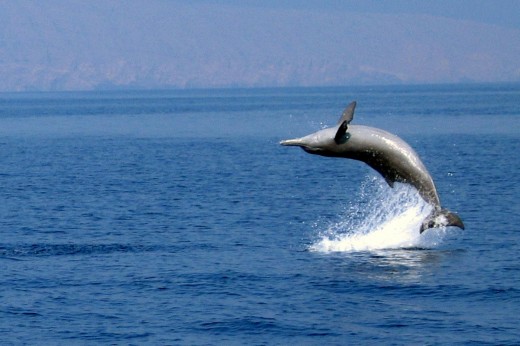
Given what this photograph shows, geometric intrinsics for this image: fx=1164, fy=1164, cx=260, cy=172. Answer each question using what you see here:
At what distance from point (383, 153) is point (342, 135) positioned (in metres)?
1.55

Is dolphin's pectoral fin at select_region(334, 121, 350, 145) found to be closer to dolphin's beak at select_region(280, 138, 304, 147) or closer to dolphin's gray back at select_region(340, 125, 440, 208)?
dolphin's gray back at select_region(340, 125, 440, 208)

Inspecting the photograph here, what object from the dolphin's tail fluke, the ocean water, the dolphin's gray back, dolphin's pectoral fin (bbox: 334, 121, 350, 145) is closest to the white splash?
the ocean water

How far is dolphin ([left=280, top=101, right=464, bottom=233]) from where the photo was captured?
104 ft

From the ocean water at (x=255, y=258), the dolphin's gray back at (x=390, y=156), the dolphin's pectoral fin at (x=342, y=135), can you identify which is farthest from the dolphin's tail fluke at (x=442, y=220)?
the dolphin's pectoral fin at (x=342, y=135)

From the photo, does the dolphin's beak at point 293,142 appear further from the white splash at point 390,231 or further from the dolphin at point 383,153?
the white splash at point 390,231

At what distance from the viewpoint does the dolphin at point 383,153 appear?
1251 inches

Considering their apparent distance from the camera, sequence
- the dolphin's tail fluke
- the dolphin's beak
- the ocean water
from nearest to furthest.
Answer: the dolphin's beak
the ocean water
the dolphin's tail fluke

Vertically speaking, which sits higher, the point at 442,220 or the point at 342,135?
the point at 342,135

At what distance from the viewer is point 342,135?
32.0 meters

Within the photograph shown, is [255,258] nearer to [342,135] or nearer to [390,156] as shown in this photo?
[390,156]

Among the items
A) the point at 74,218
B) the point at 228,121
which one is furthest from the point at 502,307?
the point at 228,121

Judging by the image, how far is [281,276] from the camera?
117 feet

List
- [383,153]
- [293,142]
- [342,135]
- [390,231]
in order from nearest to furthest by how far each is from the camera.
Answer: [293,142] < [342,135] < [383,153] < [390,231]

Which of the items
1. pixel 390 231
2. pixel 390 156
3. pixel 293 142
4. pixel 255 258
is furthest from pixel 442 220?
pixel 390 231
